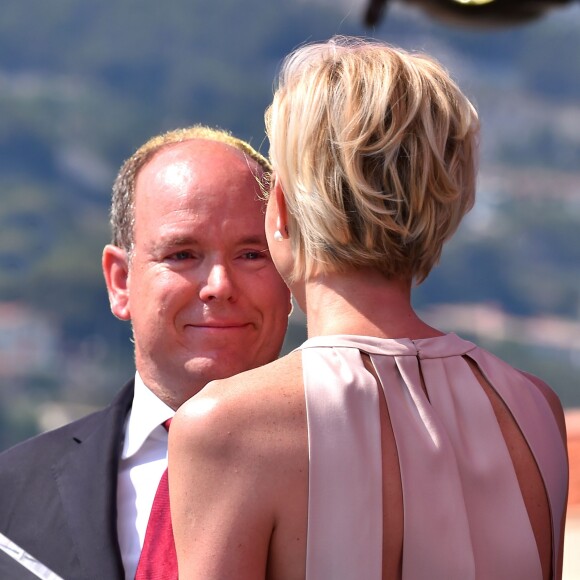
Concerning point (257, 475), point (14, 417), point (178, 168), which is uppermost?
point (178, 168)

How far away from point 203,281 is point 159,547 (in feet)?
1.66

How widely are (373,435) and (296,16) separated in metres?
5.31

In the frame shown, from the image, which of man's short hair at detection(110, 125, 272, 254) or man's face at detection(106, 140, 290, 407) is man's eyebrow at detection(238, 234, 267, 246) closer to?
man's face at detection(106, 140, 290, 407)

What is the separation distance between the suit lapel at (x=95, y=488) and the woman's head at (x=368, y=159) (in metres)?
0.72

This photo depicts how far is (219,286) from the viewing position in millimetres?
1864

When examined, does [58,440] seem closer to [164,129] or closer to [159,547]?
[159,547]

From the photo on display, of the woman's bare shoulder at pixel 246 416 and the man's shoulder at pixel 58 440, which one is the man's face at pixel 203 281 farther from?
the woman's bare shoulder at pixel 246 416

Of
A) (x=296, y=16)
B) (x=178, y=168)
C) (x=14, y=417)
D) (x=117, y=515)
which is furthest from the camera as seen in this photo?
(x=296, y=16)

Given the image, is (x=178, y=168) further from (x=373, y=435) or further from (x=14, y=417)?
(x=14, y=417)

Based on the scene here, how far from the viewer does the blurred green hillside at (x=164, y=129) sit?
5664 millimetres

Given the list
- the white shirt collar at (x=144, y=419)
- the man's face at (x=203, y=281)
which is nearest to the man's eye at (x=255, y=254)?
the man's face at (x=203, y=281)

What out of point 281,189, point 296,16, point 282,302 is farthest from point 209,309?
point 296,16

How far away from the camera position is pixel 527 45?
6.35m

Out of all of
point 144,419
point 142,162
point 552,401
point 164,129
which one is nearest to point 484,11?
point 164,129
